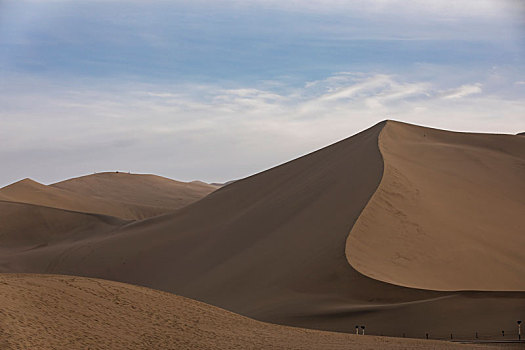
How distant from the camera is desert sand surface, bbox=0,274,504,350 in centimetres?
1534

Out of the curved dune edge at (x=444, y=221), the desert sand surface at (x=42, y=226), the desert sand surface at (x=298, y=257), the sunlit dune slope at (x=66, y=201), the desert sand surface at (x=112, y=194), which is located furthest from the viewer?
the desert sand surface at (x=112, y=194)

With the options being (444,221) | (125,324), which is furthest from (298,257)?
(125,324)

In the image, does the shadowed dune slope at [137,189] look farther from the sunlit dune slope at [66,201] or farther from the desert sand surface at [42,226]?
the desert sand surface at [42,226]

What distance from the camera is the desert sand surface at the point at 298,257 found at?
21391 millimetres

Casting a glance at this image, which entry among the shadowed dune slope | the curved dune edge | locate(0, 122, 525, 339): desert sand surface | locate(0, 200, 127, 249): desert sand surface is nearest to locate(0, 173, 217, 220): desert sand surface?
the shadowed dune slope

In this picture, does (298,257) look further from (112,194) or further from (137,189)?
(137,189)

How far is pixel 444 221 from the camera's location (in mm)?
29562

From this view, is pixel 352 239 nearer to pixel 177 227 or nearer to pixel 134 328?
pixel 134 328

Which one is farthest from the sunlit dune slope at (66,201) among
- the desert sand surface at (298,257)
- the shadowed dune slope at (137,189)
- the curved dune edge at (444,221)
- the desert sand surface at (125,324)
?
the desert sand surface at (125,324)

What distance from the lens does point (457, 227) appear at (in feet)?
96.0

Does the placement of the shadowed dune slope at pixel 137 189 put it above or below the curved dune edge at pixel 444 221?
above

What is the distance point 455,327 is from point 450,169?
16759 mm

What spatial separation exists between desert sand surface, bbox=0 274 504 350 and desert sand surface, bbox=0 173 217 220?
5022 cm

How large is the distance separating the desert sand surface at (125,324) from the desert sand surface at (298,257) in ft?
8.96
